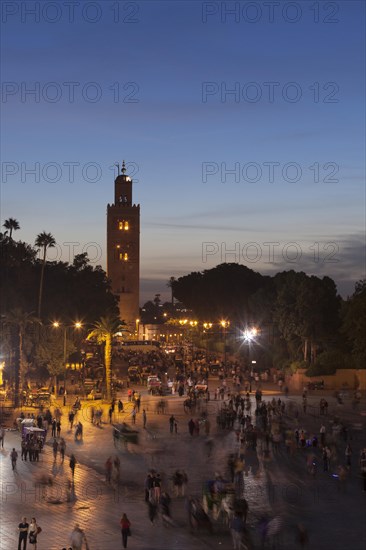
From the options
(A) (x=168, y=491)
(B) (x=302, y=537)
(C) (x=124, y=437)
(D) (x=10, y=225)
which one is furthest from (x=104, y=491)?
(D) (x=10, y=225)

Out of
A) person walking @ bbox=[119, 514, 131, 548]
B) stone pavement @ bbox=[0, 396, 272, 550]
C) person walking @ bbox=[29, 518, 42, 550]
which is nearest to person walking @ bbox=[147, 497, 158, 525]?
stone pavement @ bbox=[0, 396, 272, 550]

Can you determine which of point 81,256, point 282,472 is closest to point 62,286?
point 81,256

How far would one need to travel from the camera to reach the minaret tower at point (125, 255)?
510 feet

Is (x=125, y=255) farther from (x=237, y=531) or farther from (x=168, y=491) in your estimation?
(x=237, y=531)

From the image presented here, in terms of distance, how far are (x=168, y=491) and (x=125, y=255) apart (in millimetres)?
131701

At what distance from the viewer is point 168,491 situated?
2559 centimetres

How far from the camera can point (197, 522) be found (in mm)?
21188

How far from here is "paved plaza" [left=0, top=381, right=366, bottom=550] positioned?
807 inches

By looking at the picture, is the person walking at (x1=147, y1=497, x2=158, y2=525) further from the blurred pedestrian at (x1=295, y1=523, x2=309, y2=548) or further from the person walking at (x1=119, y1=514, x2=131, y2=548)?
the blurred pedestrian at (x1=295, y1=523, x2=309, y2=548)

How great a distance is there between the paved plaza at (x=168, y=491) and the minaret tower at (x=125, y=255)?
380 ft

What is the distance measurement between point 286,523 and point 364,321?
36.9m

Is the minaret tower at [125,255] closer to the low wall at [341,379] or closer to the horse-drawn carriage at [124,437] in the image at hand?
the low wall at [341,379]

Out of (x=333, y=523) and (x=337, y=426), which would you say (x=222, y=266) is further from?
(x=333, y=523)

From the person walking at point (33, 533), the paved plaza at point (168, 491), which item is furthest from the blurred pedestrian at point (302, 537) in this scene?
the person walking at point (33, 533)
